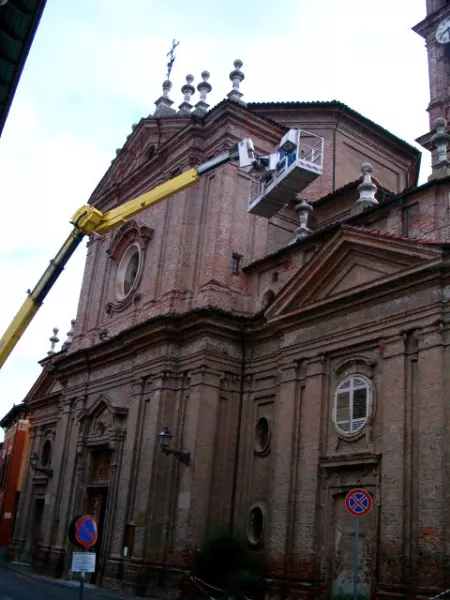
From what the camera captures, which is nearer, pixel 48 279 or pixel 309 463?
pixel 309 463

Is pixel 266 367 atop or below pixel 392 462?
atop

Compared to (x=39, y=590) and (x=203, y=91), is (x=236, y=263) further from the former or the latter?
(x=39, y=590)

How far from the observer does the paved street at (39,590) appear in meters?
19.3

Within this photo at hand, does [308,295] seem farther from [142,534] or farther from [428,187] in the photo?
[142,534]

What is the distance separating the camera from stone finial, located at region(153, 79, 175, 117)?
96.6 ft

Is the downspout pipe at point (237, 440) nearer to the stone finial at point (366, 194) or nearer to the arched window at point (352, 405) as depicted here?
the arched window at point (352, 405)

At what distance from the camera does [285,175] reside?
1655 cm

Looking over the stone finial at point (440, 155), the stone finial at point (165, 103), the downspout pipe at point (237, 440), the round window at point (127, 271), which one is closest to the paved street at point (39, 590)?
the downspout pipe at point (237, 440)

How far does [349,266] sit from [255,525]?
7.23 meters

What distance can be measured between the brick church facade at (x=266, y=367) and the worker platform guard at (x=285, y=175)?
2.14m

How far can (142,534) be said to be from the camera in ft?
67.2

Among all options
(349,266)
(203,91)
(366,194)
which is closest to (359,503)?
(349,266)

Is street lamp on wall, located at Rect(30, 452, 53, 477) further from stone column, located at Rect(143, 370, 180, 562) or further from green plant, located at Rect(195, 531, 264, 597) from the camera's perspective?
green plant, located at Rect(195, 531, 264, 597)

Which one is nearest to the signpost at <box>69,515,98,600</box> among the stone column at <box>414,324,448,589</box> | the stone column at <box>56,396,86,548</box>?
the stone column at <box>414,324,448,589</box>
